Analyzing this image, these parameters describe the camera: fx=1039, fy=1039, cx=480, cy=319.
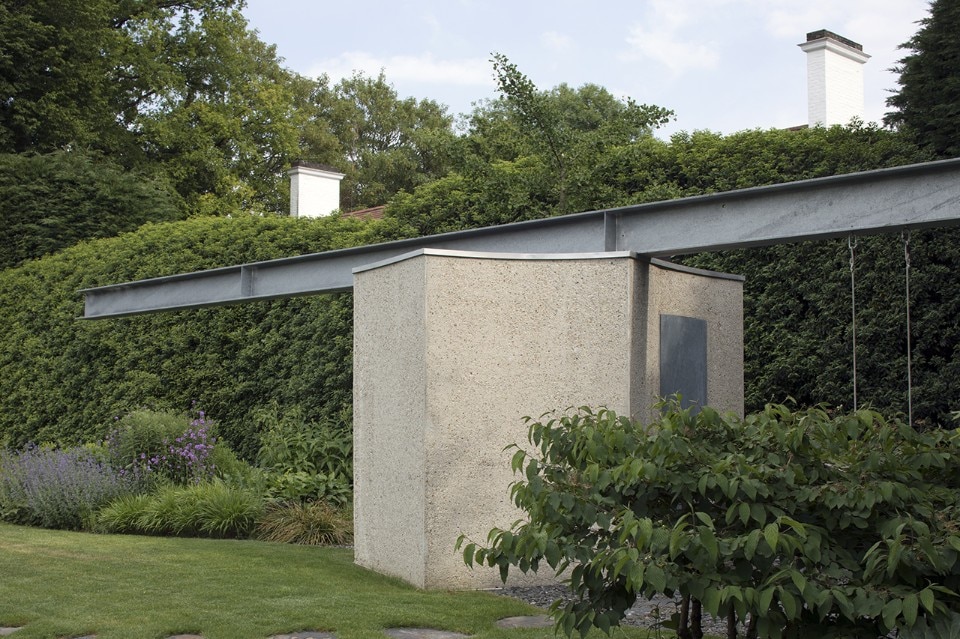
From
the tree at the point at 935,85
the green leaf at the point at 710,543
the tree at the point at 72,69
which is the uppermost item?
the tree at the point at 72,69

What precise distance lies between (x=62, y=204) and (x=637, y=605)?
19.1 meters

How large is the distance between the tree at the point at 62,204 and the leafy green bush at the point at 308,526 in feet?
43.4

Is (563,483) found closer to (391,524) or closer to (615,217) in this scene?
(391,524)

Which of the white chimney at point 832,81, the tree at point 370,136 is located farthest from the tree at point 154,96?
the white chimney at point 832,81

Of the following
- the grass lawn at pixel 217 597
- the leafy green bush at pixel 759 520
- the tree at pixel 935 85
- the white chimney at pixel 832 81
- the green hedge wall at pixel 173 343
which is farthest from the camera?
the white chimney at pixel 832 81

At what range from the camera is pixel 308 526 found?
9.48 m

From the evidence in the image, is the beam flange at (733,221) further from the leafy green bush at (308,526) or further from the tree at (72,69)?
the tree at (72,69)

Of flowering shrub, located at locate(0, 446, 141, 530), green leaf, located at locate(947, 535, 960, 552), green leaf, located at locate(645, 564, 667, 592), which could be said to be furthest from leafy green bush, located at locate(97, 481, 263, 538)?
green leaf, located at locate(947, 535, 960, 552)

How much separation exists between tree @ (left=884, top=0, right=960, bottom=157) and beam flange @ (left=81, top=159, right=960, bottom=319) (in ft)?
9.18

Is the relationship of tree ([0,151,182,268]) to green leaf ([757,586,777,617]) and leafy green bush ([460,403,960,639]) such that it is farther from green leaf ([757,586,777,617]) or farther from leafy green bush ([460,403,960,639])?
green leaf ([757,586,777,617])

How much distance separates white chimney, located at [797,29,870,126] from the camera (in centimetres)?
1559

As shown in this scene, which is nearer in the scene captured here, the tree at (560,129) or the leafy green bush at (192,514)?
the leafy green bush at (192,514)

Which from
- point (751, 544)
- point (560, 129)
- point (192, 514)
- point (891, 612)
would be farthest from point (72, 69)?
point (891, 612)

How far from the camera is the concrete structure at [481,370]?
22.9 feet
